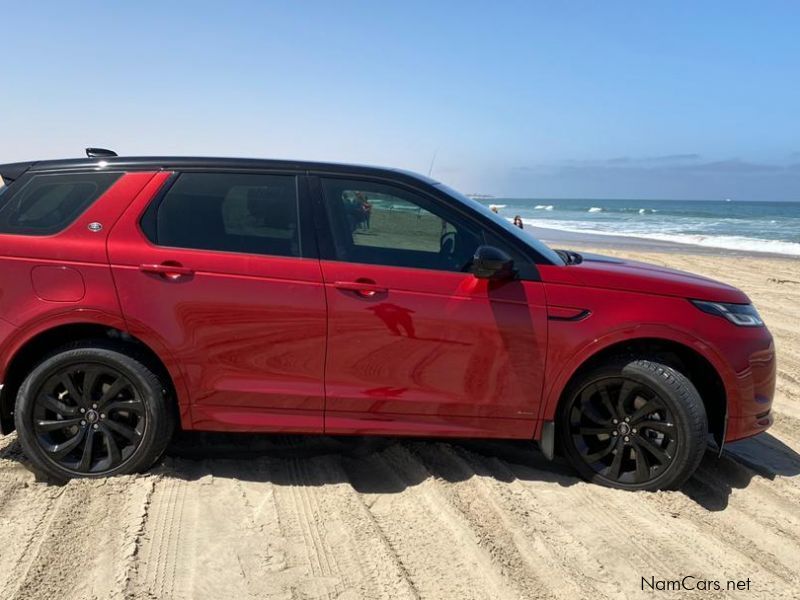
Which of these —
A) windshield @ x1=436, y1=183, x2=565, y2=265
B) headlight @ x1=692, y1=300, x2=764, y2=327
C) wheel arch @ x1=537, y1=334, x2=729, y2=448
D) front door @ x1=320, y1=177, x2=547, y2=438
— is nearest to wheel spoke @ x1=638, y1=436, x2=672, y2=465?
wheel arch @ x1=537, y1=334, x2=729, y2=448

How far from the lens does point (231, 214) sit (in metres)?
3.52

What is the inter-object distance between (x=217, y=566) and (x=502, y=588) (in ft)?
4.03

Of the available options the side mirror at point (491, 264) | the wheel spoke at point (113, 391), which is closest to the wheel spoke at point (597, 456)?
the side mirror at point (491, 264)

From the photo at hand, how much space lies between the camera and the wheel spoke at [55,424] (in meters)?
3.40

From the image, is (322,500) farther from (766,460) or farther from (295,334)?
(766,460)

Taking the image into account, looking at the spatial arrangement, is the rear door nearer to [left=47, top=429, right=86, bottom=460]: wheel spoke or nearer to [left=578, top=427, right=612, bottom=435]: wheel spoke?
[left=47, top=429, right=86, bottom=460]: wheel spoke

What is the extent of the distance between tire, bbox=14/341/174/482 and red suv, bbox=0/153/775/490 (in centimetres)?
1

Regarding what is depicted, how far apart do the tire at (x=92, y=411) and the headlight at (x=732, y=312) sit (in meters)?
3.06

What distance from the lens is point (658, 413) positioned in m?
3.50

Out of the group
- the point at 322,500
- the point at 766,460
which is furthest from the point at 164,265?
the point at 766,460

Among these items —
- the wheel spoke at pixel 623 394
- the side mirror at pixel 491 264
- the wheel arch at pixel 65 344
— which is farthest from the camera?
the wheel spoke at pixel 623 394

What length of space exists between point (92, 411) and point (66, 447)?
0.24m

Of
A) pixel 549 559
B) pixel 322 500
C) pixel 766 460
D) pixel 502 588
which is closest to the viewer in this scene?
pixel 502 588

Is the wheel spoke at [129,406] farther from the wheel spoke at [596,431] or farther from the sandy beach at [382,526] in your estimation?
the wheel spoke at [596,431]
